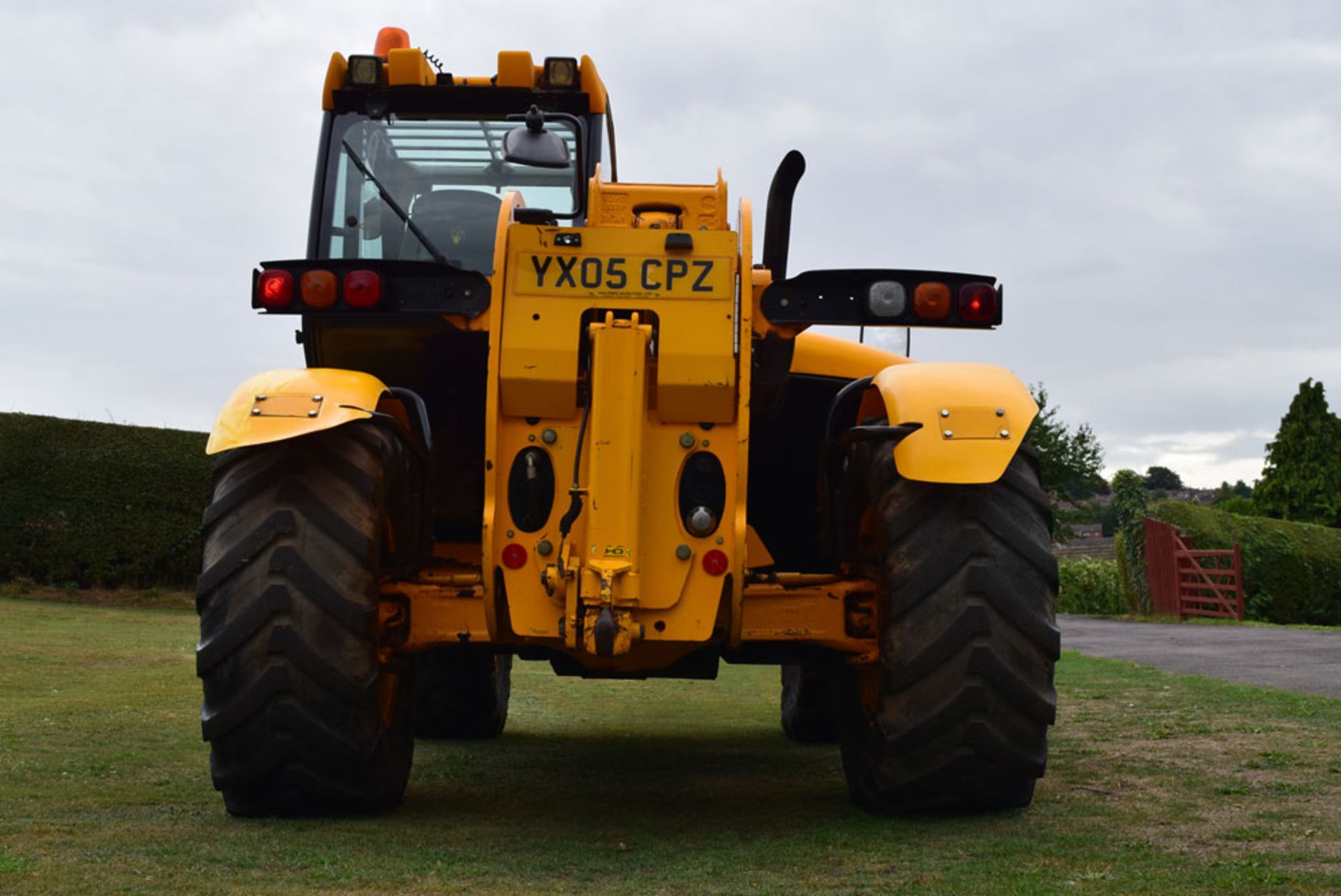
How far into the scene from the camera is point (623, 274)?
192 inches


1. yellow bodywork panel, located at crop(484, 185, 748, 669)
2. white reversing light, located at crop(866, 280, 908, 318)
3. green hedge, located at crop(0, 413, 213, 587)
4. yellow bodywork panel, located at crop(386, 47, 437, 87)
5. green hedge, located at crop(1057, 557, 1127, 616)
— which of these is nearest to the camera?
yellow bodywork panel, located at crop(484, 185, 748, 669)

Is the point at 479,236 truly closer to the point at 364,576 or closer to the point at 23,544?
the point at 364,576

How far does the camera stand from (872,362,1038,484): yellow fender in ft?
15.7

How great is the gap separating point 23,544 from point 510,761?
60.8 feet

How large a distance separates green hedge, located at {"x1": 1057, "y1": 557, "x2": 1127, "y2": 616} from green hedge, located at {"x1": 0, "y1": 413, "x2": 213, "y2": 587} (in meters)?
20.9

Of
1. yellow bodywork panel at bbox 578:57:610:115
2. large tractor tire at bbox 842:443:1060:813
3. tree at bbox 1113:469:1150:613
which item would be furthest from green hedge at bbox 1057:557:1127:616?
large tractor tire at bbox 842:443:1060:813

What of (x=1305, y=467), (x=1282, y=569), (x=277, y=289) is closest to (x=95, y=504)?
(x=277, y=289)

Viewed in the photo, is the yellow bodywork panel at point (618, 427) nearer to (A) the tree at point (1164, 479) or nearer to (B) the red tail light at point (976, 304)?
(B) the red tail light at point (976, 304)

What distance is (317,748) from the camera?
4809 mm

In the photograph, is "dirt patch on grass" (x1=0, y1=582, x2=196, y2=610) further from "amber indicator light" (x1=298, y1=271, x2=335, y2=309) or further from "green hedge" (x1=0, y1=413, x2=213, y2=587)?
"amber indicator light" (x1=298, y1=271, x2=335, y2=309)

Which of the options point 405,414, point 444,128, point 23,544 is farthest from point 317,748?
point 23,544

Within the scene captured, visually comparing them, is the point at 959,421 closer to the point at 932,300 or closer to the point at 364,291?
the point at 932,300

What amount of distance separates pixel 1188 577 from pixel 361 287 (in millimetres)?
27227

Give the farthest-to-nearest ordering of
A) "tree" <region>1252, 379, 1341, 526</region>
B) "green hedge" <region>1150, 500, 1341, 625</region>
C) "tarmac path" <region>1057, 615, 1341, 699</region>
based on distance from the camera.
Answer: "tree" <region>1252, 379, 1341, 526</region> → "green hedge" <region>1150, 500, 1341, 625</region> → "tarmac path" <region>1057, 615, 1341, 699</region>
